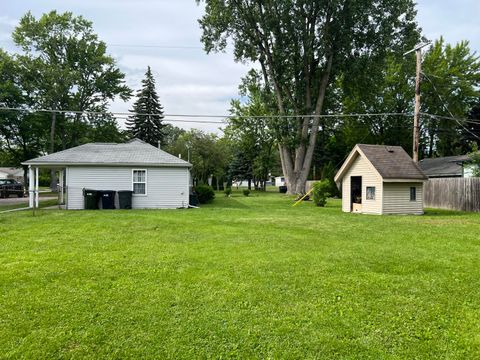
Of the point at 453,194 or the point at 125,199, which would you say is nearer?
the point at 125,199

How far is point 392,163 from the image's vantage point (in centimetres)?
1548

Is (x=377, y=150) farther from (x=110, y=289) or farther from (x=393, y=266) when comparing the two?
(x=110, y=289)

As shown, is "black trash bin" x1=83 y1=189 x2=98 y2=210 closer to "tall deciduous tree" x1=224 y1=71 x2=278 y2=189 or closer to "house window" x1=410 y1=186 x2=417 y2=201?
"house window" x1=410 y1=186 x2=417 y2=201

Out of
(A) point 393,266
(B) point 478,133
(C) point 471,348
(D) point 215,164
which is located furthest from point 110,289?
(B) point 478,133

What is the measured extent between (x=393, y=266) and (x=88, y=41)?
3838 cm

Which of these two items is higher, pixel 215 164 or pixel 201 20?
pixel 201 20

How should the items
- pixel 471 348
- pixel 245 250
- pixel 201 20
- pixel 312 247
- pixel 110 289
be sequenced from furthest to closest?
pixel 201 20, pixel 312 247, pixel 245 250, pixel 110 289, pixel 471 348

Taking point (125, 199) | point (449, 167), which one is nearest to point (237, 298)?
point (125, 199)

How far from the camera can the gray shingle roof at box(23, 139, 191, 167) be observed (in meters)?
15.6

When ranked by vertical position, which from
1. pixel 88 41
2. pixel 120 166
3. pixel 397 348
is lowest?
pixel 397 348

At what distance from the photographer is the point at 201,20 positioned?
987 inches

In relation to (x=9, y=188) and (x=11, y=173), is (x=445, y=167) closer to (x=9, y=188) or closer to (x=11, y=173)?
(x=9, y=188)

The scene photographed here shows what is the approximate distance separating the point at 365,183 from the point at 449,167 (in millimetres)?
15563

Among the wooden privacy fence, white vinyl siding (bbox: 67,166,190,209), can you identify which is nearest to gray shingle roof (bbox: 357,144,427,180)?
the wooden privacy fence
